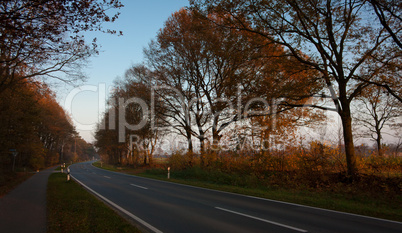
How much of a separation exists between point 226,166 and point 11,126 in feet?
75.2

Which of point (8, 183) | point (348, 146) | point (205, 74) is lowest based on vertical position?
point (8, 183)

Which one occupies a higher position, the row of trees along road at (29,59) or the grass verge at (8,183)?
the row of trees along road at (29,59)

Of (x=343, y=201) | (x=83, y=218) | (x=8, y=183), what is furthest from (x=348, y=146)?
(x=8, y=183)

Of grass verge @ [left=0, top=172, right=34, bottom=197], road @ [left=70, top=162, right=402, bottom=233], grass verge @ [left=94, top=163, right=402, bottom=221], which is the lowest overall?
grass verge @ [left=0, top=172, right=34, bottom=197]

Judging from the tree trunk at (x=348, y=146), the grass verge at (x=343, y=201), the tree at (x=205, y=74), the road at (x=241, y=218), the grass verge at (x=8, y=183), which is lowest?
the grass verge at (x=8, y=183)

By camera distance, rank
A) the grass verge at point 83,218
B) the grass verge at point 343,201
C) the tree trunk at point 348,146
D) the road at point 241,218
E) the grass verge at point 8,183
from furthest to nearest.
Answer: the grass verge at point 8,183, the tree trunk at point 348,146, the grass verge at point 343,201, the road at point 241,218, the grass verge at point 83,218

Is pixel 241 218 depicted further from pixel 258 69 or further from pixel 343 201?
pixel 258 69

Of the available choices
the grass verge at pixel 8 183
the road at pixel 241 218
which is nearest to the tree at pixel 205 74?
the road at pixel 241 218

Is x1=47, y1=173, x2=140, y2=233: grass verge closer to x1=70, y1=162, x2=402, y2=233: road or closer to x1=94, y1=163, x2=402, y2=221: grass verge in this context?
x1=70, y1=162, x2=402, y2=233: road

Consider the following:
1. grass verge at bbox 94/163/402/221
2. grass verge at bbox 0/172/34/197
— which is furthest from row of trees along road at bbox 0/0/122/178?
grass verge at bbox 94/163/402/221

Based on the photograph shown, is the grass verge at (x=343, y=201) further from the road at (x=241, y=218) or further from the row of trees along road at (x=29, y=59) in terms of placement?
the row of trees along road at (x=29, y=59)

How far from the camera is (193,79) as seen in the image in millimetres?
20641

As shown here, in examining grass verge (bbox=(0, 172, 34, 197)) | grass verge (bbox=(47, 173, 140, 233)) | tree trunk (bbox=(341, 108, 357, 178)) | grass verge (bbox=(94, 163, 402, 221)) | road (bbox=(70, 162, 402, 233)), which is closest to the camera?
grass verge (bbox=(47, 173, 140, 233))

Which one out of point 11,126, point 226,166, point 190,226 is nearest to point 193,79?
point 226,166
